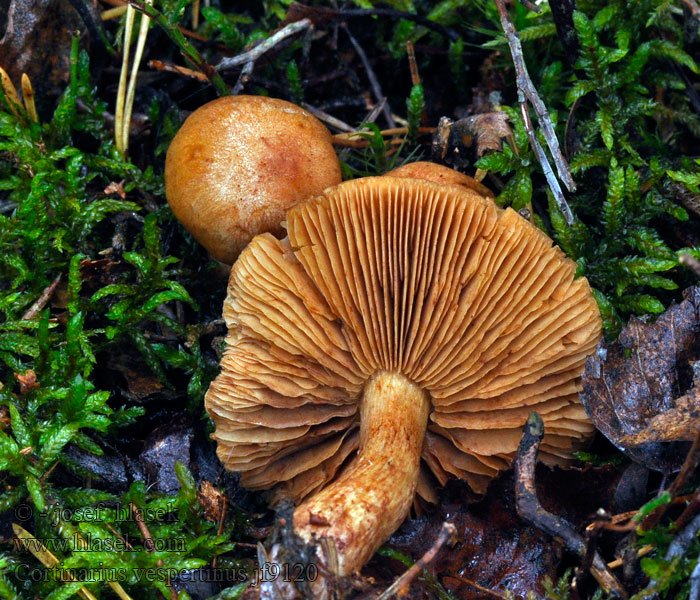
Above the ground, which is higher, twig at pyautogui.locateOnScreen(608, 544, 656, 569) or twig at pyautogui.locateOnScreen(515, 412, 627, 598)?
twig at pyautogui.locateOnScreen(515, 412, 627, 598)

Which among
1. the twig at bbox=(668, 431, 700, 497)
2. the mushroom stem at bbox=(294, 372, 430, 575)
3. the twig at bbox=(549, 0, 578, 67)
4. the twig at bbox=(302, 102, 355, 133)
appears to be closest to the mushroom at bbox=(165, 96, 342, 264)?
the twig at bbox=(302, 102, 355, 133)

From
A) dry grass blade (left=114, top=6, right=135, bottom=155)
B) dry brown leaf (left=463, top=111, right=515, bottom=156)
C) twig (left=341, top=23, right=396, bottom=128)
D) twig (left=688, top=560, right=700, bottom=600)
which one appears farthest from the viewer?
twig (left=341, top=23, right=396, bottom=128)

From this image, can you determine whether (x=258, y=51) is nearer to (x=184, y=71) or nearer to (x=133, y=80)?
(x=184, y=71)

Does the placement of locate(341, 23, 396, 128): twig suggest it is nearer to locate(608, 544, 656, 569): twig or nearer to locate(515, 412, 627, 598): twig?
locate(515, 412, 627, 598): twig

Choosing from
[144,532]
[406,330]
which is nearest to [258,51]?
[406,330]

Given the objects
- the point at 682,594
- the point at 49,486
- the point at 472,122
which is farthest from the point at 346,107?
the point at 682,594
